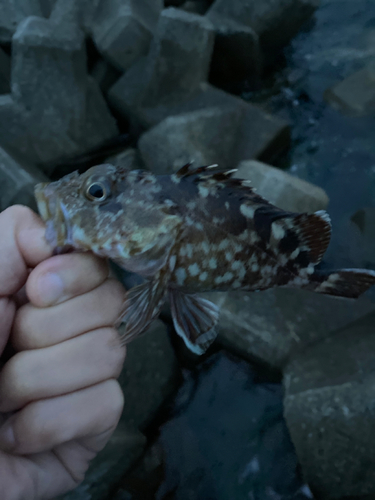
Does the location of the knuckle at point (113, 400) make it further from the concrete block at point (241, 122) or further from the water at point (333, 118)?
the concrete block at point (241, 122)

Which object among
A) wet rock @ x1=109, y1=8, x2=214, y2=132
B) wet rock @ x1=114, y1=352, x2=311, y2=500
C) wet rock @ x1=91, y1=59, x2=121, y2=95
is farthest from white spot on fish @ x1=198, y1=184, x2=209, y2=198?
wet rock @ x1=91, y1=59, x2=121, y2=95

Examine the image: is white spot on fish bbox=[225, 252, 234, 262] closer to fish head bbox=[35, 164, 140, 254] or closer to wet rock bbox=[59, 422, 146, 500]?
fish head bbox=[35, 164, 140, 254]

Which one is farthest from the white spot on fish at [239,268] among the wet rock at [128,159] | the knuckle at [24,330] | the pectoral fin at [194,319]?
the wet rock at [128,159]

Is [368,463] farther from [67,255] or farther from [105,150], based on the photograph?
[105,150]

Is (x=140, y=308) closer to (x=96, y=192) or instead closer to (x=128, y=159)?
(x=96, y=192)

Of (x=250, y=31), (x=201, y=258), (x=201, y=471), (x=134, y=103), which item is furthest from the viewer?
(x=250, y=31)

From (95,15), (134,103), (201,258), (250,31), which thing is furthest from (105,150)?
(201,258)
